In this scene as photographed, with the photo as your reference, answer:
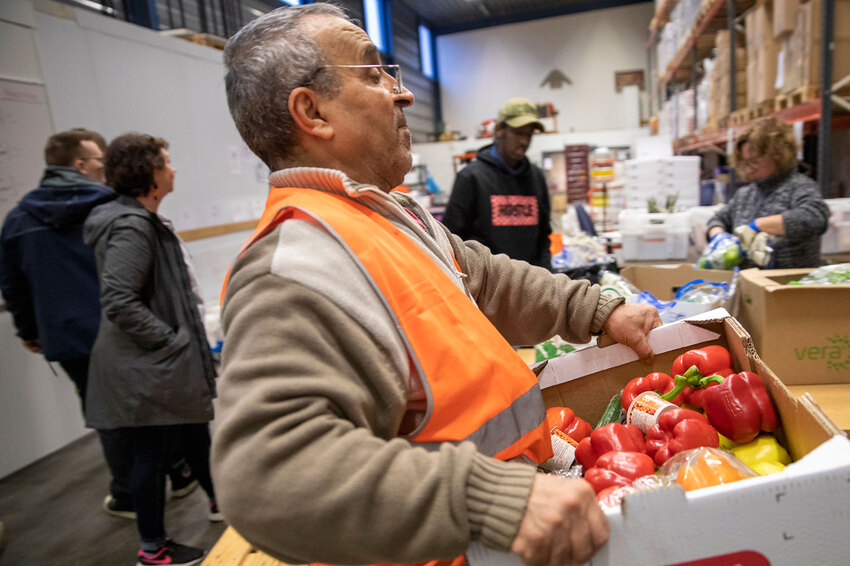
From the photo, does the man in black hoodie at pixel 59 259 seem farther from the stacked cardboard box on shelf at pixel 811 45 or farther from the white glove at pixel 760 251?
the stacked cardboard box on shelf at pixel 811 45

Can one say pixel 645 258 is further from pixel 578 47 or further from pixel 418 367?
pixel 578 47

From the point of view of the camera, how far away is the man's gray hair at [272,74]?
3.36 feet

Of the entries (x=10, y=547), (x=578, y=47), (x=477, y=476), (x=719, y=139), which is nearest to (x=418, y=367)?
(x=477, y=476)

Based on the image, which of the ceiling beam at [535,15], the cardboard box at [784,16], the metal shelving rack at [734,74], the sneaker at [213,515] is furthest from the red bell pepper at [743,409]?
the ceiling beam at [535,15]

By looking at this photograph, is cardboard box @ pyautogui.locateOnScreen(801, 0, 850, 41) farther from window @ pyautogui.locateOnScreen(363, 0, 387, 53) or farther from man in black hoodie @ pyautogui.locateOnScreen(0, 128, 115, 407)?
window @ pyautogui.locateOnScreen(363, 0, 387, 53)

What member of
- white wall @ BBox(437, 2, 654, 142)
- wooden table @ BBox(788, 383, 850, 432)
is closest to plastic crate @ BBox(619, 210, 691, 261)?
wooden table @ BBox(788, 383, 850, 432)

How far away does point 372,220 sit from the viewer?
3.24 ft

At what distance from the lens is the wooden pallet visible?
114 inches

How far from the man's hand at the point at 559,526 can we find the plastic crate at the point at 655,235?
3.30 meters

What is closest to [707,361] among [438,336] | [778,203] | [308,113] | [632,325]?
[632,325]

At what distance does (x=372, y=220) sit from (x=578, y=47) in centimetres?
1461

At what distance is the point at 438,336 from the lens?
2.89 feet

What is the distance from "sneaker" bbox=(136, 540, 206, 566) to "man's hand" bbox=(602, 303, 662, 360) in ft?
7.60

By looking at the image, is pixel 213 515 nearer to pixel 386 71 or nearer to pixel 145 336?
pixel 145 336
